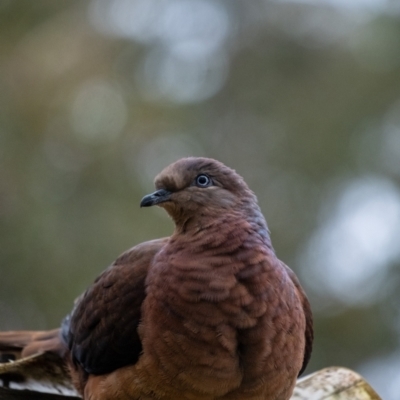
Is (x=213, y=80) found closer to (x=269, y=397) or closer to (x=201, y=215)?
(x=201, y=215)

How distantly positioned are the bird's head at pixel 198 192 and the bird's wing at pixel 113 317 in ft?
0.83

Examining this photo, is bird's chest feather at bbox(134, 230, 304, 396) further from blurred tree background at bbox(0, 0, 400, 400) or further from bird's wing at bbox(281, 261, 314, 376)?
blurred tree background at bbox(0, 0, 400, 400)

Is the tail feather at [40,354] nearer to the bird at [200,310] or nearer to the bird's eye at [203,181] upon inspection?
the bird at [200,310]

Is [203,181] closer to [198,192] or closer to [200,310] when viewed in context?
[198,192]

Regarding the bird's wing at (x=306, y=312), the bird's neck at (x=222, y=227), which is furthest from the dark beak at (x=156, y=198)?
the bird's wing at (x=306, y=312)

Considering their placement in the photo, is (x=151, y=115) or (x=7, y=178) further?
(x=151, y=115)

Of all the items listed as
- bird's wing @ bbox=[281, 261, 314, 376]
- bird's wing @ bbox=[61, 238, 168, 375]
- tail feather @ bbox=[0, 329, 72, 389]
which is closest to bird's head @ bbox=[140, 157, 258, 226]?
bird's wing @ bbox=[61, 238, 168, 375]

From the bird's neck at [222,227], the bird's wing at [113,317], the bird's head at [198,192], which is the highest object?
the bird's head at [198,192]

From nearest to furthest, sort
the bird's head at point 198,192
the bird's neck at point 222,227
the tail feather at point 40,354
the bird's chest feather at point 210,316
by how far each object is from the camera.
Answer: the bird's chest feather at point 210,316, the bird's neck at point 222,227, the bird's head at point 198,192, the tail feather at point 40,354

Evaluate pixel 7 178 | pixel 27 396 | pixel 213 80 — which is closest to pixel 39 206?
pixel 7 178

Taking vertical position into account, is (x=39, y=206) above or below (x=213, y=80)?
below

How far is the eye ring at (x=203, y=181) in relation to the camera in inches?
112

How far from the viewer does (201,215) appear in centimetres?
279

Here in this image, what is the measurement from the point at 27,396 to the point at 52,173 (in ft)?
11.4
